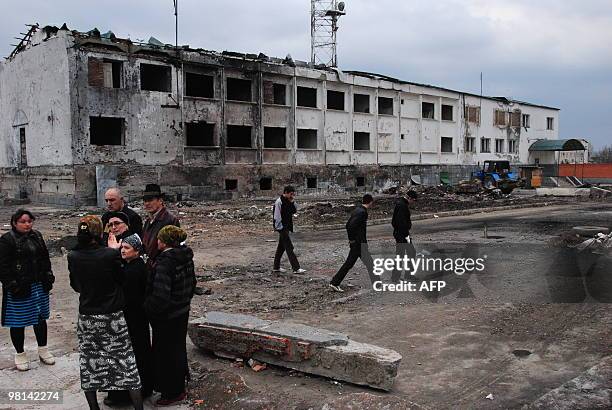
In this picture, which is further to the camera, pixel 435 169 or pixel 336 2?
pixel 435 169

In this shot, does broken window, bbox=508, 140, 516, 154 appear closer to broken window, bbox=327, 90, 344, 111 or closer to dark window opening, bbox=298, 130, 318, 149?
broken window, bbox=327, 90, 344, 111

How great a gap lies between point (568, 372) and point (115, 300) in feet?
13.7

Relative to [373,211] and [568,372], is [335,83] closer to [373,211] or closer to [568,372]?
[373,211]

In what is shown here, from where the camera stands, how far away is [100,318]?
414cm

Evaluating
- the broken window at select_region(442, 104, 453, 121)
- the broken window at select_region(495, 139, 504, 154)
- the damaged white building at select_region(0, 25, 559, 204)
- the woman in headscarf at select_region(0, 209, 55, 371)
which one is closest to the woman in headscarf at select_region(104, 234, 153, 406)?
the woman in headscarf at select_region(0, 209, 55, 371)

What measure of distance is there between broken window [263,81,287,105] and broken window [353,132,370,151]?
6.60 metres

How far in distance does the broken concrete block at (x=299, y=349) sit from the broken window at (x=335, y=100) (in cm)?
3049

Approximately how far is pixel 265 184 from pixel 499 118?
25360 mm

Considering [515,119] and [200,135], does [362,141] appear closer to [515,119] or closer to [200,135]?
[200,135]

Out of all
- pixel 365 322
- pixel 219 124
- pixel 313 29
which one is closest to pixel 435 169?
pixel 313 29

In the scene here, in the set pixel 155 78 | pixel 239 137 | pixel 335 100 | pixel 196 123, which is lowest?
pixel 239 137

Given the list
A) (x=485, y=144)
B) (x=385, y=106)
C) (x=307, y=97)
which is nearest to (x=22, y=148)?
(x=307, y=97)

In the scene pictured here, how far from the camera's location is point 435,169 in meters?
40.3

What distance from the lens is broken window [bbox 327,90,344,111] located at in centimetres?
3526
